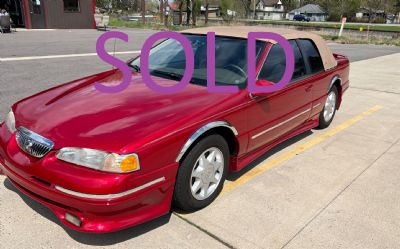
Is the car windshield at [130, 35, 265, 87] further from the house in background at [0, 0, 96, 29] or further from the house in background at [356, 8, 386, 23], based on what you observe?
the house in background at [356, 8, 386, 23]

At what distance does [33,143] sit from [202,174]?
4.40 ft

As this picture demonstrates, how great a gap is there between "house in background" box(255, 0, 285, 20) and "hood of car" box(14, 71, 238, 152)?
11139 cm

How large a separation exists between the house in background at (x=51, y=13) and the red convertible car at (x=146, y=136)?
2149cm

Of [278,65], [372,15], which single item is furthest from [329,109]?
[372,15]

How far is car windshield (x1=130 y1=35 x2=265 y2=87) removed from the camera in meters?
3.67

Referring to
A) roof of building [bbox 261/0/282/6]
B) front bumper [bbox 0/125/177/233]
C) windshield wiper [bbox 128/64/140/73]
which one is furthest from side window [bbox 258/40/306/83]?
roof of building [bbox 261/0/282/6]

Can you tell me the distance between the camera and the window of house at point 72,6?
78.3ft

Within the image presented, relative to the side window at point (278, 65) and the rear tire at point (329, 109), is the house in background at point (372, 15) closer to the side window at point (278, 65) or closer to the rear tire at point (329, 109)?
the rear tire at point (329, 109)

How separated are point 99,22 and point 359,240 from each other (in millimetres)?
25404

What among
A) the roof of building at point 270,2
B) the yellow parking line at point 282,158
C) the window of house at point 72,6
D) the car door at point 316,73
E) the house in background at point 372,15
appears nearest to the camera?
the yellow parking line at point 282,158

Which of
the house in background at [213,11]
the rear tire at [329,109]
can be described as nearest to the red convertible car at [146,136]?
the rear tire at [329,109]

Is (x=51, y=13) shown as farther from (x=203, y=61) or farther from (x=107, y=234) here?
(x=107, y=234)

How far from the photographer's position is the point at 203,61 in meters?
3.89

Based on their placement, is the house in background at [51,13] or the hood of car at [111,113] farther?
the house in background at [51,13]
